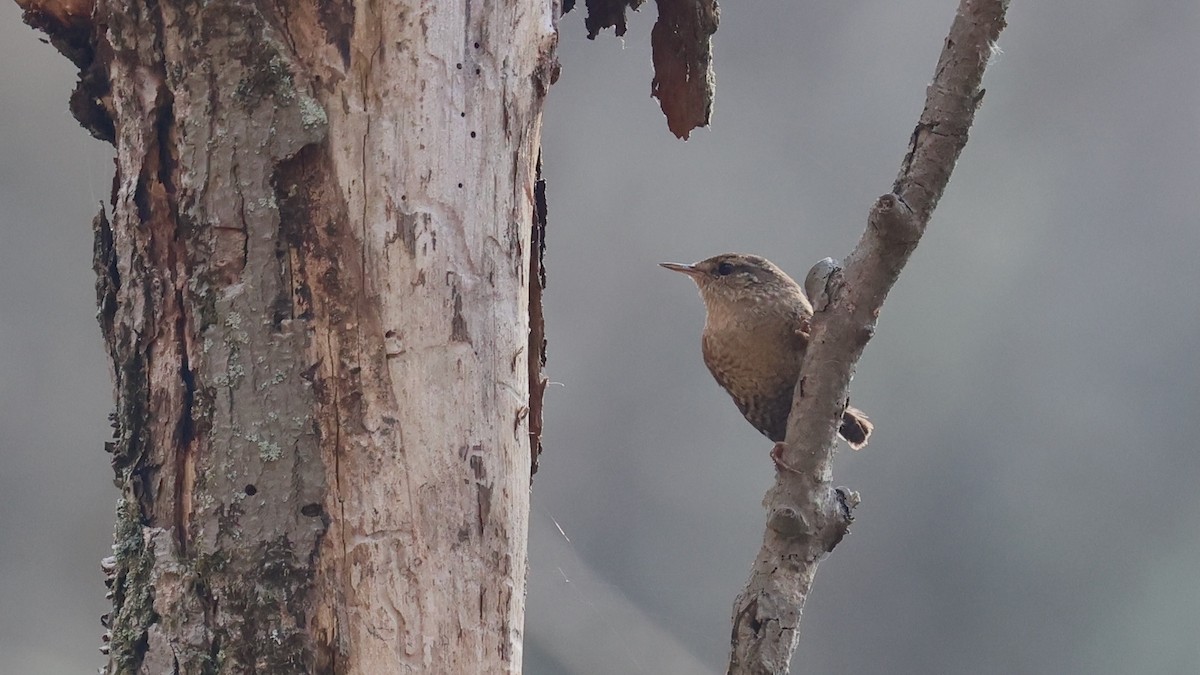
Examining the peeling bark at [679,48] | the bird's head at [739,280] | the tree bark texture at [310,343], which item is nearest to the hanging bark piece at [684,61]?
the peeling bark at [679,48]

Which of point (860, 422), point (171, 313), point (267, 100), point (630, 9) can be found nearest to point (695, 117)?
point (630, 9)

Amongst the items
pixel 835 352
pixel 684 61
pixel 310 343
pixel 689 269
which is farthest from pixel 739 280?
pixel 310 343

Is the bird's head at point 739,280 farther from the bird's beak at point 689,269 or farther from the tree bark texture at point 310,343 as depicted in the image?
the tree bark texture at point 310,343

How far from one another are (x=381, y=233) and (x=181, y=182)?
0.82 feet

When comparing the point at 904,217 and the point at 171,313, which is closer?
the point at 171,313

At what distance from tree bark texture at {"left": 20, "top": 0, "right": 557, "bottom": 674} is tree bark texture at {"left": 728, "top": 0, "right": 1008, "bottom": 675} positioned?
0.41m

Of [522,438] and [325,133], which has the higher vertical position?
[325,133]

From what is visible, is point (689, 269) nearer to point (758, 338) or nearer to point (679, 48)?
point (758, 338)

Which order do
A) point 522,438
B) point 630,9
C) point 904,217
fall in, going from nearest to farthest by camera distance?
point 522,438 < point 904,217 < point 630,9

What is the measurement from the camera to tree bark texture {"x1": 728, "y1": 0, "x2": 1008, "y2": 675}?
1498 mm

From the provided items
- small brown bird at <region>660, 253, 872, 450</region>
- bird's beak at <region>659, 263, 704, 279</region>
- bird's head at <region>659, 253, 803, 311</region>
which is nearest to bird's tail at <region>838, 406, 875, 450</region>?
small brown bird at <region>660, 253, 872, 450</region>

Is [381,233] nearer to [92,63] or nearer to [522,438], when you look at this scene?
[522,438]

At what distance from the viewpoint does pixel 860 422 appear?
2.36 meters

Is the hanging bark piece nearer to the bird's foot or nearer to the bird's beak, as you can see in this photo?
the bird's beak
